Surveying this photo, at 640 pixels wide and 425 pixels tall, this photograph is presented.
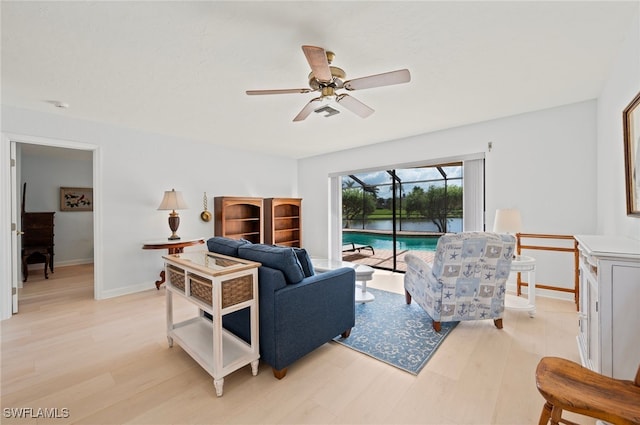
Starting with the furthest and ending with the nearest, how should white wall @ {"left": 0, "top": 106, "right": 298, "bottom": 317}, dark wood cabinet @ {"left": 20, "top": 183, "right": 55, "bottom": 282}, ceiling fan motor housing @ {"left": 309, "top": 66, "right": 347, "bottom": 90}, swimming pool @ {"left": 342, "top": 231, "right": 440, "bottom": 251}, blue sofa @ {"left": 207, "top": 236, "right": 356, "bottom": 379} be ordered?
swimming pool @ {"left": 342, "top": 231, "right": 440, "bottom": 251}
dark wood cabinet @ {"left": 20, "top": 183, "right": 55, "bottom": 282}
white wall @ {"left": 0, "top": 106, "right": 298, "bottom": 317}
ceiling fan motor housing @ {"left": 309, "top": 66, "right": 347, "bottom": 90}
blue sofa @ {"left": 207, "top": 236, "right": 356, "bottom": 379}

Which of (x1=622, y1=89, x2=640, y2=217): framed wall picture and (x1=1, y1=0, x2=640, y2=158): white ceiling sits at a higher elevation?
(x1=1, y1=0, x2=640, y2=158): white ceiling

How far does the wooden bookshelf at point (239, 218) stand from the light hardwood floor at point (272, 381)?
2.19 m

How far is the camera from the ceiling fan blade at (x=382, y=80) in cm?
→ 171

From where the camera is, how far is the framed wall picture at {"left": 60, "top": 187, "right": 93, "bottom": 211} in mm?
5500

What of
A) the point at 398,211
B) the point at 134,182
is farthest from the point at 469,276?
the point at 134,182

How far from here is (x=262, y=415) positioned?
1514mm

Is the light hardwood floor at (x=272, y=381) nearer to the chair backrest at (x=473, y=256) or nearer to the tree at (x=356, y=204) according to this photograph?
the chair backrest at (x=473, y=256)

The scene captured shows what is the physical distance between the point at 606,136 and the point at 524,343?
86.0 inches

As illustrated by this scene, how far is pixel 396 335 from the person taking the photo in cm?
242

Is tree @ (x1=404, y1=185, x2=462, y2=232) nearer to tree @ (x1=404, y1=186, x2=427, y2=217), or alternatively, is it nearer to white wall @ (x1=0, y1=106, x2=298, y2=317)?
tree @ (x1=404, y1=186, x2=427, y2=217)

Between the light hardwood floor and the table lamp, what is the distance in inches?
58.7

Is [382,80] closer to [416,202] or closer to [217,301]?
[217,301]

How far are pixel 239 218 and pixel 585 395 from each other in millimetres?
4837

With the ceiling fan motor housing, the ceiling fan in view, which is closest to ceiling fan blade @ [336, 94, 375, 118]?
the ceiling fan
